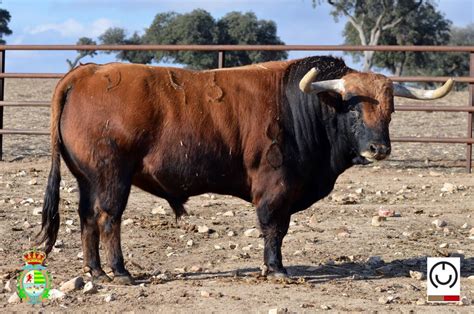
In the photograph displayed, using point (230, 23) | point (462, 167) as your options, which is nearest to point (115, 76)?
point (462, 167)

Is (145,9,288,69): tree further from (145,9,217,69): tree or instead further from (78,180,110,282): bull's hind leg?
(78,180,110,282): bull's hind leg

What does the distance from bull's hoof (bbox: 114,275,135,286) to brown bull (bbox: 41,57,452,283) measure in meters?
0.01

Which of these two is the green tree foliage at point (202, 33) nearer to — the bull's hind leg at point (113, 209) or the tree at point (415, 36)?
the tree at point (415, 36)

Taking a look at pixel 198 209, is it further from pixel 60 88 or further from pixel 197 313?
pixel 197 313

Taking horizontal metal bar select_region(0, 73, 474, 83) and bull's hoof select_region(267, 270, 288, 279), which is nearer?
bull's hoof select_region(267, 270, 288, 279)

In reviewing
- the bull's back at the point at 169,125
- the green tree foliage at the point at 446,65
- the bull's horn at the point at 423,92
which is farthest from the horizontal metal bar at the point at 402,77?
the green tree foliage at the point at 446,65

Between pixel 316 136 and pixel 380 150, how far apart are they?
1.93 ft

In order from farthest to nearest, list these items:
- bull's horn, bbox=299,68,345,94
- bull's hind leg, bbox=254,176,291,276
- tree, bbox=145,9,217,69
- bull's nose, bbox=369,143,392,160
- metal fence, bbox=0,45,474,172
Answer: tree, bbox=145,9,217,69
metal fence, bbox=0,45,474,172
bull's hind leg, bbox=254,176,291,276
bull's horn, bbox=299,68,345,94
bull's nose, bbox=369,143,392,160

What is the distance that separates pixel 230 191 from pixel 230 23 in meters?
42.8

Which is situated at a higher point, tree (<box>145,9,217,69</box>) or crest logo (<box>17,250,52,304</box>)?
tree (<box>145,9,217,69</box>)

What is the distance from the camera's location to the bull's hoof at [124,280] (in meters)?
6.52

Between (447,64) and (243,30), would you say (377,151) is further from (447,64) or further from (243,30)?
(447,64)

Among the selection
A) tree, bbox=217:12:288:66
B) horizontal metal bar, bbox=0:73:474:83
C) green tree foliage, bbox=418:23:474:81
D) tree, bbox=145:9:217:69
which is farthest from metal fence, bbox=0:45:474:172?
green tree foliage, bbox=418:23:474:81

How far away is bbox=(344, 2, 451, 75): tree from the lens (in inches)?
1863
